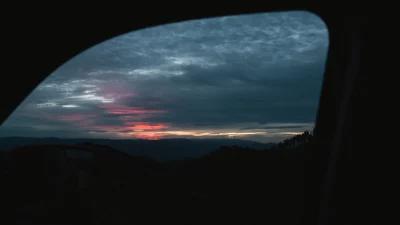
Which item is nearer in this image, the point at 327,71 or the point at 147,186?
the point at 327,71

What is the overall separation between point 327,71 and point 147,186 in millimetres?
21068

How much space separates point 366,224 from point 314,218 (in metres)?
0.80

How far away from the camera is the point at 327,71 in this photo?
3240 mm

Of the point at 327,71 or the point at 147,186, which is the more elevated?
the point at 327,71

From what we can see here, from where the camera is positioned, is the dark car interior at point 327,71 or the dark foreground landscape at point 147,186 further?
the dark foreground landscape at point 147,186

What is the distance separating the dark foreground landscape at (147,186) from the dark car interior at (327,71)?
0.52 metres

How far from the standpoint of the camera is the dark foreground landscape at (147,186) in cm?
908

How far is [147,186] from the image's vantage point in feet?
75.8

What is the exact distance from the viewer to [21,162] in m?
9.01

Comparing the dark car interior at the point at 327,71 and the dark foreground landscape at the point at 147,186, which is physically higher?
the dark car interior at the point at 327,71

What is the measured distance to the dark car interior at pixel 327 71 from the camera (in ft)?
8.39

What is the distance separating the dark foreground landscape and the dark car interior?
524mm

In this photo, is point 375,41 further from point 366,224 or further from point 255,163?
point 255,163

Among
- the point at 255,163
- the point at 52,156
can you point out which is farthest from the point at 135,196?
the point at 255,163
